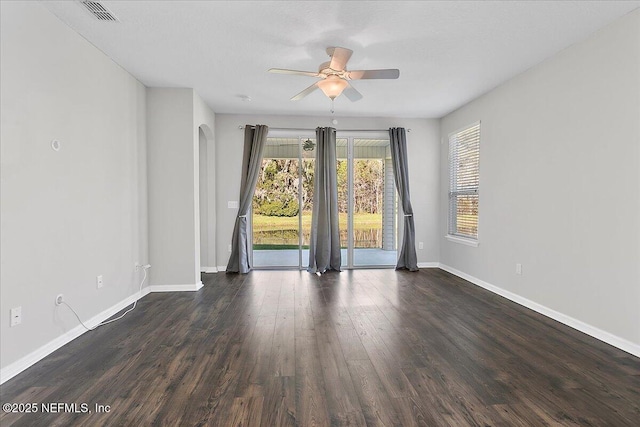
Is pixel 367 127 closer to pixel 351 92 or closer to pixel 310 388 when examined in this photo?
pixel 351 92

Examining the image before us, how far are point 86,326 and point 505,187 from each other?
4.85m

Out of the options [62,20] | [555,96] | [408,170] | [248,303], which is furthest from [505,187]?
[62,20]

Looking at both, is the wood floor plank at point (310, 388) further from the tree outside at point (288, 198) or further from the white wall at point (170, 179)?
the tree outside at point (288, 198)

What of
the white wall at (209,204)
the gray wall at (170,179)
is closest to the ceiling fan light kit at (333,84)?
the gray wall at (170,179)

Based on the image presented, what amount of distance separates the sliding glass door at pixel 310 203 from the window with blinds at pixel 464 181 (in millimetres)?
1026

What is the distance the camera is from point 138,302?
13.5 feet

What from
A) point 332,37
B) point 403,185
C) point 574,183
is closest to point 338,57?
point 332,37

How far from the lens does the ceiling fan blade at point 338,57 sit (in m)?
3.01

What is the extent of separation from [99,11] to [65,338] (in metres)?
2.67

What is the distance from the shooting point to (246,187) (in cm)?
584

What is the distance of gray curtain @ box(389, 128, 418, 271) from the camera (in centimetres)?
612

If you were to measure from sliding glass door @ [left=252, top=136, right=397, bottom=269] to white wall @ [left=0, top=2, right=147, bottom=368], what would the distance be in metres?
2.41

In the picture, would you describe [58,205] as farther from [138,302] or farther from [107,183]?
[138,302]

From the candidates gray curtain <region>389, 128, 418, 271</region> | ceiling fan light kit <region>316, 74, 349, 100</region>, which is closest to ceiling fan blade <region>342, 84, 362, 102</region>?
ceiling fan light kit <region>316, 74, 349, 100</region>
